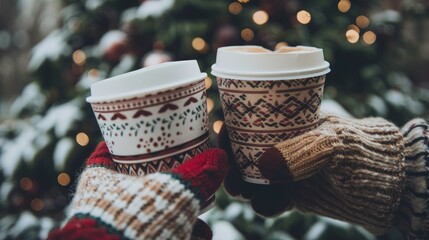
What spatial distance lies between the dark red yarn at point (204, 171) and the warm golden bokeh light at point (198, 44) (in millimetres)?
825

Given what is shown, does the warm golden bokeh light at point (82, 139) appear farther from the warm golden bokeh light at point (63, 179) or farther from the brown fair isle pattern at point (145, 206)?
the brown fair isle pattern at point (145, 206)

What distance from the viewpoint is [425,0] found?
3.23 meters

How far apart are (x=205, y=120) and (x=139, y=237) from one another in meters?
0.19

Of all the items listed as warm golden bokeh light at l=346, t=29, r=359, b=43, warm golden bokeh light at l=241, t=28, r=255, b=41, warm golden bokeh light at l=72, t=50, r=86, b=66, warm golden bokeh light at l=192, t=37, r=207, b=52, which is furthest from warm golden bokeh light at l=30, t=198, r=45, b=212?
warm golden bokeh light at l=346, t=29, r=359, b=43

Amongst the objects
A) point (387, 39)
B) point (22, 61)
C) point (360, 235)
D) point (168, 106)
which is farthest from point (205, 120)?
point (22, 61)

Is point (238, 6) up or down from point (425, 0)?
up

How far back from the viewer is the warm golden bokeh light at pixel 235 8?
1.39 metres

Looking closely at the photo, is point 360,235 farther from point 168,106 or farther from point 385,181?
point 168,106

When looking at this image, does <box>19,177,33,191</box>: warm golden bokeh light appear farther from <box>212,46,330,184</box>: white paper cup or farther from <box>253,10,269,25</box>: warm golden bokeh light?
<box>212,46,330,184</box>: white paper cup

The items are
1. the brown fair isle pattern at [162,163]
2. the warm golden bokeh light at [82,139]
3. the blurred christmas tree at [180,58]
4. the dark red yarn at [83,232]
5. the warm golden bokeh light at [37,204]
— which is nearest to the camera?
the dark red yarn at [83,232]

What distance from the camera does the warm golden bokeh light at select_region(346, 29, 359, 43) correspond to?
1.40 meters

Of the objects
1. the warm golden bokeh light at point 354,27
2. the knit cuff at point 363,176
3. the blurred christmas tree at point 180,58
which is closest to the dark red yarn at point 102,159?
the knit cuff at point 363,176

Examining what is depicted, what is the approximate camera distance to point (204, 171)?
52 centimetres

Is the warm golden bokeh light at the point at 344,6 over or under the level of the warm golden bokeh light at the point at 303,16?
under
